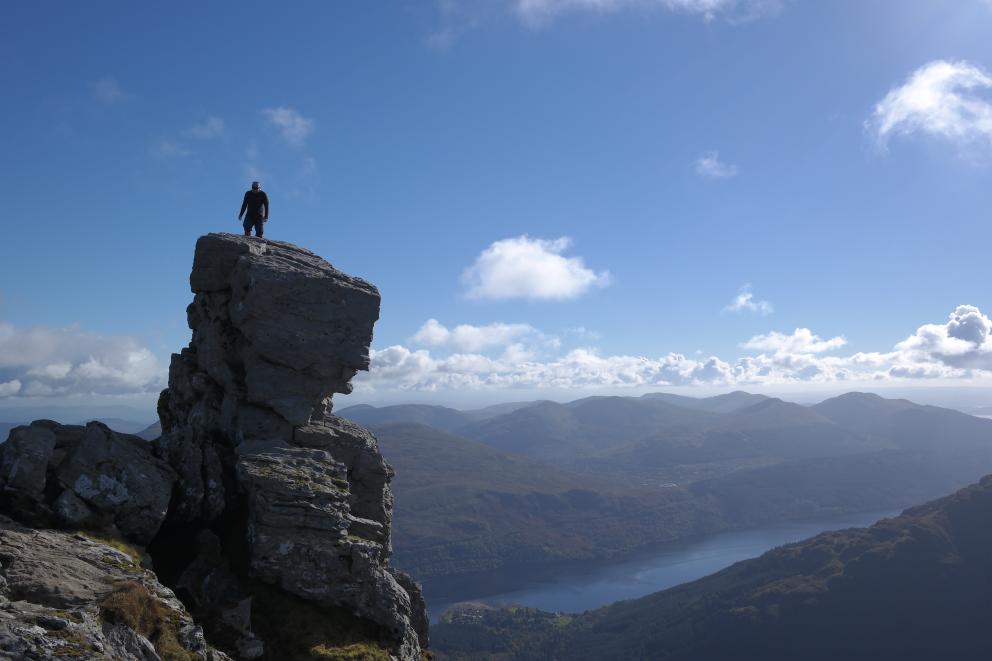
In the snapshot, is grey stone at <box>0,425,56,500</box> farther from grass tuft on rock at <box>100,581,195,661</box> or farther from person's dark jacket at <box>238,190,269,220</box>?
→ person's dark jacket at <box>238,190,269,220</box>

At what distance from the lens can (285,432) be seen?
30156 mm

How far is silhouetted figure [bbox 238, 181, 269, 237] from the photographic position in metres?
35.3

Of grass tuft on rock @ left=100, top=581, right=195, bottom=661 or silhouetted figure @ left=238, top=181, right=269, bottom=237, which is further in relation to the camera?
silhouetted figure @ left=238, top=181, right=269, bottom=237

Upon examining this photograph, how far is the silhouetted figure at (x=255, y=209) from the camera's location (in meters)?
35.3

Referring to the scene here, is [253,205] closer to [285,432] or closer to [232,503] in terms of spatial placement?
[285,432]

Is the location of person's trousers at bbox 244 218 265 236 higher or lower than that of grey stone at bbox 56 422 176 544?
higher

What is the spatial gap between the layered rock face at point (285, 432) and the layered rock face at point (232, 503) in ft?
0.27

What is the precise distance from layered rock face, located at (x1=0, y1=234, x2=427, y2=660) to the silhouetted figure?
262 centimetres

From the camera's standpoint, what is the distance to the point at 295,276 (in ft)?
101

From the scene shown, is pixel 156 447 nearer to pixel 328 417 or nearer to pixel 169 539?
pixel 169 539

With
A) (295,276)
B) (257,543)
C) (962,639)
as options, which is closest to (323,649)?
(257,543)

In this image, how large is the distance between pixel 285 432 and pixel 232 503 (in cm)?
462

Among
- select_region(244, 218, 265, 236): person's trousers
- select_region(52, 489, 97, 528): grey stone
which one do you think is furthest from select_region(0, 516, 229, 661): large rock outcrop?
select_region(244, 218, 265, 236): person's trousers

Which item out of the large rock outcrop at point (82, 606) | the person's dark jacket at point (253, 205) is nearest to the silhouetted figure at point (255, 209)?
the person's dark jacket at point (253, 205)
